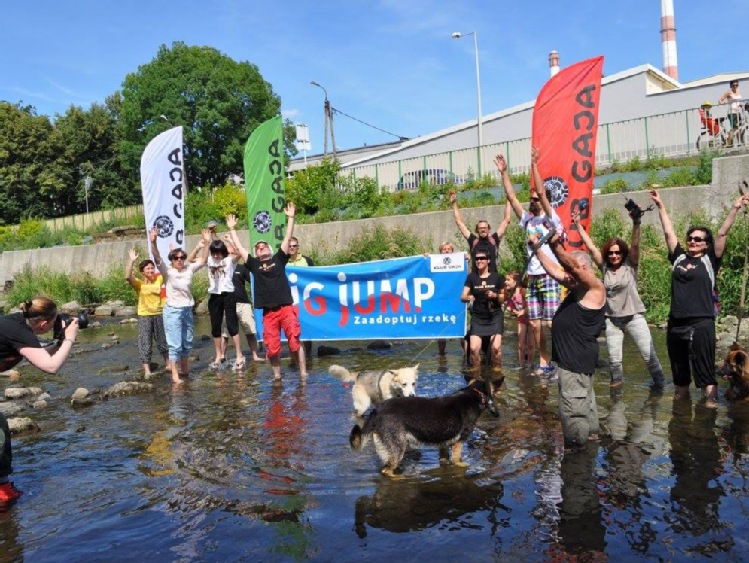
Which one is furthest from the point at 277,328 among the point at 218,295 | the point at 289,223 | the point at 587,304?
the point at 587,304

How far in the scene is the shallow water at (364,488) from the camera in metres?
4.69

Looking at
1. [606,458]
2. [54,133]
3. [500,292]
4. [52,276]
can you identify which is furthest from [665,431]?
[54,133]

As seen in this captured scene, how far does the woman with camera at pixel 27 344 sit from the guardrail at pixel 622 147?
14.9 m

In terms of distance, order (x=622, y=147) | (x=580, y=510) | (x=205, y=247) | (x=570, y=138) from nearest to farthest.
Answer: (x=580, y=510), (x=570, y=138), (x=205, y=247), (x=622, y=147)

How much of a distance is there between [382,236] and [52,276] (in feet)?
57.4

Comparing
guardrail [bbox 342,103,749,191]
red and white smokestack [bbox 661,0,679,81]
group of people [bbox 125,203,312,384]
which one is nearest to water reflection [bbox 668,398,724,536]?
group of people [bbox 125,203,312,384]

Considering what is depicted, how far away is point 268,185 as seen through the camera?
13062 mm

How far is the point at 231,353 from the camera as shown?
1419cm

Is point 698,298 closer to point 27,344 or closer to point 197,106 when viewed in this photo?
point 27,344

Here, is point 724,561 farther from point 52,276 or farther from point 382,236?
point 52,276

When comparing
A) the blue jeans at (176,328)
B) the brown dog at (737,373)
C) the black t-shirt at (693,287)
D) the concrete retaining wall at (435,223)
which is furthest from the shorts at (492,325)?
the concrete retaining wall at (435,223)

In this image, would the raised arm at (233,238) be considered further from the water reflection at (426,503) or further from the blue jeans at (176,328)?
the water reflection at (426,503)

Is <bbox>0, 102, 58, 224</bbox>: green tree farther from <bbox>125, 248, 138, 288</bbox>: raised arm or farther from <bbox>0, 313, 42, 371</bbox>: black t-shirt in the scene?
<bbox>0, 313, 42, 371</bbox>: black t-shirt

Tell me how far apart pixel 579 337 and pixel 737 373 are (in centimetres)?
259
